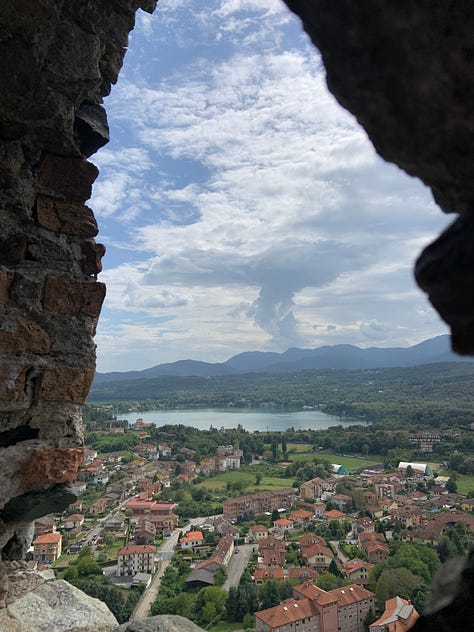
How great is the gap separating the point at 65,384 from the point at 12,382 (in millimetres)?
194

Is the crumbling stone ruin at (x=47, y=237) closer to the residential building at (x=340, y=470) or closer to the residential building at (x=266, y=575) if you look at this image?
the residential building at (x=266, y=575)

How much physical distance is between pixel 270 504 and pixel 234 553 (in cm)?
884

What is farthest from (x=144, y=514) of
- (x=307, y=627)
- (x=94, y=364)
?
(x=94, y=364)

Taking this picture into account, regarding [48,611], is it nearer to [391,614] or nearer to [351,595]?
[391,614]

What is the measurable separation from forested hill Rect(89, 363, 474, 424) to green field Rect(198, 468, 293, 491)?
2567 cm

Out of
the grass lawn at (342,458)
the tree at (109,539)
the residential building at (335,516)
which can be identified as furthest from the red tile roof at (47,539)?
the grass lawn at (342,458)

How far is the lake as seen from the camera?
65.3 metres

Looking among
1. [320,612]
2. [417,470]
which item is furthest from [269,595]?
[417,470]

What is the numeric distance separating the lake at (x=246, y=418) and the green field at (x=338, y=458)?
14932 mm

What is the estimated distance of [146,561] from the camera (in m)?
17.0

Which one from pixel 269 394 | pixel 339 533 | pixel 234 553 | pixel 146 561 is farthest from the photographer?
pixel 269 394

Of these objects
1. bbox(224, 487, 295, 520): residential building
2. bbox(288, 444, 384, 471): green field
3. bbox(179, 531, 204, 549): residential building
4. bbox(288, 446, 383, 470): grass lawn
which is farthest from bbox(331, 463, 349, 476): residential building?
bbox(179, 531, 204, 549): residential building

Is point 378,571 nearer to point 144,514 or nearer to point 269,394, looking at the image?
point 144,514

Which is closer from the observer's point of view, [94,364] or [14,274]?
[14,274]
